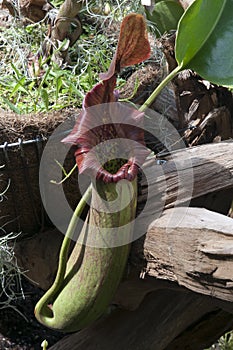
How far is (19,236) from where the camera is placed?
83 cm

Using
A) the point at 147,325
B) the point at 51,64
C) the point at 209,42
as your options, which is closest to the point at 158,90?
the point at 209,42

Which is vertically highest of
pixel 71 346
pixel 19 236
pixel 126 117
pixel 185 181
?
pixel 126 117

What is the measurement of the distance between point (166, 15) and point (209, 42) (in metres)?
0.26

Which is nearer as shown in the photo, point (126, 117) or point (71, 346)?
point (126, 117)

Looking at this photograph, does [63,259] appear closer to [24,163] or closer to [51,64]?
[24,163]

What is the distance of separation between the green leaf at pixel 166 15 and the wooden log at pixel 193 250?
1.18 feet

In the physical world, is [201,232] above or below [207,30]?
below

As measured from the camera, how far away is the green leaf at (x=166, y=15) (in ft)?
3.15

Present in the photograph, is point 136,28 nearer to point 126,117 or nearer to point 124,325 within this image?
point 126,117

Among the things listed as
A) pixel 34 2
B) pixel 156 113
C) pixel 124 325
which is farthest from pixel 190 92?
pixel 124 325

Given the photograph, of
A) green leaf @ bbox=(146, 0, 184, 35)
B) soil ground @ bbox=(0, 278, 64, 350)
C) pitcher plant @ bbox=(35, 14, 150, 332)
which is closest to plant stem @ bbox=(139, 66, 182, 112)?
pitcher plant @ bbox=(35, 14, 150, 332)

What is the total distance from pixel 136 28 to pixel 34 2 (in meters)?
0.29

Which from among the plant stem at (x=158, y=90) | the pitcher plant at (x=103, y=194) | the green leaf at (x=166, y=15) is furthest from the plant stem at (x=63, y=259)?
the green leaf at (x=166, y=15)

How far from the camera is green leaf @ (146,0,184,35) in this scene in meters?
0.96
